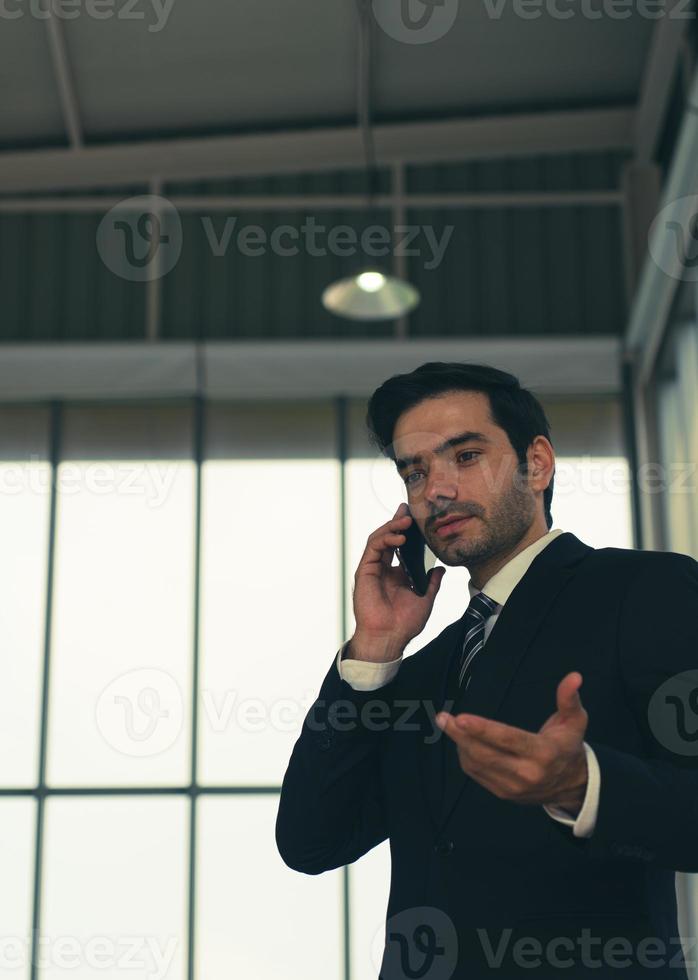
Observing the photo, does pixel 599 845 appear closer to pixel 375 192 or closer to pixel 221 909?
pixel 221 909

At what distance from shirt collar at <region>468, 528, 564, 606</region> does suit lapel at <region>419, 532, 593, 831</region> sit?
0.10ft

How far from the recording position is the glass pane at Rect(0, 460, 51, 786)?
6.31 metres

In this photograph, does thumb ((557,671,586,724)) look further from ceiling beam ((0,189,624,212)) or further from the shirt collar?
ceiling beam ((0,189,624,212))

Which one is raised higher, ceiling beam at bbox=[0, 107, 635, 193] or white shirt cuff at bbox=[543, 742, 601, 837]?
ceiling beam at bbox=[0, 107, 635, 193]

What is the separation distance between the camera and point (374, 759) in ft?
6.56

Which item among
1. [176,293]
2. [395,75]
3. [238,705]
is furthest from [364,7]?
[238,705]

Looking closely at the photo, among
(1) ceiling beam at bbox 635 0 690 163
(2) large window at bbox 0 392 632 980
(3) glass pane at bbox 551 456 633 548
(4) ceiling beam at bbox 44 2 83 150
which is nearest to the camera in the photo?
(2) large window at bbox 0 392 632 980

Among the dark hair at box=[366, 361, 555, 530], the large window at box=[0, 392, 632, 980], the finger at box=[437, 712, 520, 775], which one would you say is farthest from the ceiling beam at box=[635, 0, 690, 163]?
the finger at box=[437, 712, 520, 775]

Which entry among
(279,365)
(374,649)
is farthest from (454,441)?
(279,365)

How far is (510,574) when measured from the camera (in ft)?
6.43

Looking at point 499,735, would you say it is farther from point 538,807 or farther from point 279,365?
point 279,365

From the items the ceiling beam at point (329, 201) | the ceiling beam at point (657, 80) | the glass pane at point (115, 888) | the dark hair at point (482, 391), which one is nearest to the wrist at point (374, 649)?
the dark hair at point (482, 391)

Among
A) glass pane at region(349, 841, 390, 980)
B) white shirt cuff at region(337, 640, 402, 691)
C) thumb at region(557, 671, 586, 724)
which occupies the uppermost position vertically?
white shirt cuff at region(337, 640, 402, 691)

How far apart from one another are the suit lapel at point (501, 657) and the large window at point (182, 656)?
4.35 metres
